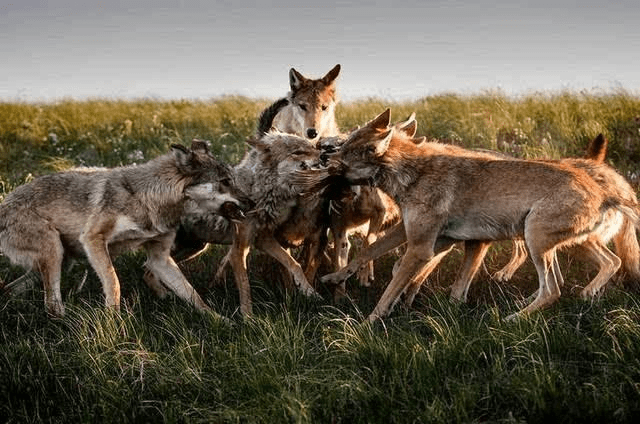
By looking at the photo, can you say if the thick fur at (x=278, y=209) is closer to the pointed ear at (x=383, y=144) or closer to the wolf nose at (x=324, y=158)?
the wolf nose at (x=324, y=158)

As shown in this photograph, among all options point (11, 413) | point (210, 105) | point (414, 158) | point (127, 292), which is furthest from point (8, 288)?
point (210, 105)

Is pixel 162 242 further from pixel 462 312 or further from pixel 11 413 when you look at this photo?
pixel 462 312

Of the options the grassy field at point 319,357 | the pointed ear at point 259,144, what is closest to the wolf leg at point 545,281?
the grassy field at point 319,357

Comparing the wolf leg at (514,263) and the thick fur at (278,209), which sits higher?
the thick fur at (278,209)

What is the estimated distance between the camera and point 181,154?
716cm

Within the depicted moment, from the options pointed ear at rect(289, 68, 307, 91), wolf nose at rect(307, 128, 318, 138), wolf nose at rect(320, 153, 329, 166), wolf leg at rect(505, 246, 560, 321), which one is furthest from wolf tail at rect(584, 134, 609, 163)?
pointed ear at rect(289, 68, 307, 91)

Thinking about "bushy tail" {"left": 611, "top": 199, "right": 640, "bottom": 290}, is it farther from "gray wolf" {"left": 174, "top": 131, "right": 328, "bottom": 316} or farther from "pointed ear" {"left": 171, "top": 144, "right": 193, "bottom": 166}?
"pointed ear" {"left": 171, "top": 144, "right": 193, "bottom": 166}

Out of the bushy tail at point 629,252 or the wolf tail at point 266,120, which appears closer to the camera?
the bushy tail at point 629,252

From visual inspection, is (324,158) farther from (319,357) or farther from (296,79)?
(296,79)

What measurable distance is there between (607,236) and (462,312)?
145 cm

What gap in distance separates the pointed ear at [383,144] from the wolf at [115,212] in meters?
1.37

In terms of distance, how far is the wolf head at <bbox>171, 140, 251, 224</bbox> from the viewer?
23.7ft

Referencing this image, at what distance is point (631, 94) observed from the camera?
14.0 meters

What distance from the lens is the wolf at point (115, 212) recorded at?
7016mm
